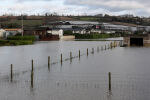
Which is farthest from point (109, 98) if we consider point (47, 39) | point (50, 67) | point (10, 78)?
point (47, 39)

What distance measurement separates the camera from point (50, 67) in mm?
38594

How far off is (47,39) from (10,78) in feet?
354

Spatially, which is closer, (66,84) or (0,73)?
(66,84)

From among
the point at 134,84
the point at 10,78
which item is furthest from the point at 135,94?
the point at 10,78

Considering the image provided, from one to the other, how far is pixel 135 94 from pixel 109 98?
2127 mm

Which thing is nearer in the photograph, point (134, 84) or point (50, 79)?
point (134, 84)

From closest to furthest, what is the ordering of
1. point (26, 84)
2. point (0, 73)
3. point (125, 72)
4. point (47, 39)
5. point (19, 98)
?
point (19, 98), point (26, 84), point (0, 73), point (125, 72), point (47, 39)

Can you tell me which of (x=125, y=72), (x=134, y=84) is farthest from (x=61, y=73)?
(x=134, y=84)

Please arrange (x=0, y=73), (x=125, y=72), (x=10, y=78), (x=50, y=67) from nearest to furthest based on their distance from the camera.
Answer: (x=10, y=78) < (x=0, y=73) < (x=125, y=72) < (x=50, y=67)

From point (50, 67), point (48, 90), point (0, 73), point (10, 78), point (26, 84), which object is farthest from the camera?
point (50, 67)

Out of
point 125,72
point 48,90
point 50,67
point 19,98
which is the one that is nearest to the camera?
point 19,98

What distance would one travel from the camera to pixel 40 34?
14150cm

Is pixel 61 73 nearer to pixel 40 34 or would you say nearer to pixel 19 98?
pixel 19 98

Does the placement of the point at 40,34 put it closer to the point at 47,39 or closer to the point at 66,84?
the point at 47,39
